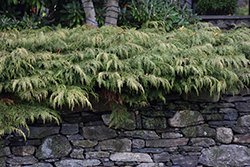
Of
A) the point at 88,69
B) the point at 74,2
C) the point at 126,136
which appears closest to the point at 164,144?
the point at 126,136

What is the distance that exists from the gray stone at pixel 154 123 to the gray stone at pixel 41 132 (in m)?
1.10

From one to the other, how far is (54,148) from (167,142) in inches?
55.5

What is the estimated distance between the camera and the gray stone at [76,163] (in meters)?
2.54

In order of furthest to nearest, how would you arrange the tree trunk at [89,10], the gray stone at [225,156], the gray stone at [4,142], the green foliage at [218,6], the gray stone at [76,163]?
the green foliage at [218,6], the tree trunk at [89,10], the gray stone at [225,156], the gray stone at [76,163], the gray stone at [4,142]

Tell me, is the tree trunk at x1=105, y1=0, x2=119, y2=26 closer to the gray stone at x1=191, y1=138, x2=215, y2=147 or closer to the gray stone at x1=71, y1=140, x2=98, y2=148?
the gray stone at x1=71, y1=140, x2=98, y2=148

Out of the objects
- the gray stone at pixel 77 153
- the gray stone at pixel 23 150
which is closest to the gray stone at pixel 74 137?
the gray stone at pixel 77 153

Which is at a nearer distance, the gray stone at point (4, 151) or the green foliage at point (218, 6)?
the gray stone at point (4, 151)

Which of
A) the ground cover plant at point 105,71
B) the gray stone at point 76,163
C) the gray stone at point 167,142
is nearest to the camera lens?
the ground cover plant at point 105,71

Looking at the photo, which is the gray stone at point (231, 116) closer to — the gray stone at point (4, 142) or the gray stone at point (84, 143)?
the gray stone at point (84, 143)

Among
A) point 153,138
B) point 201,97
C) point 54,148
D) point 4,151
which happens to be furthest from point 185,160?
point 4,151

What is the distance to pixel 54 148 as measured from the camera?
2.51m

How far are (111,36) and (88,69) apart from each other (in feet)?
2.28

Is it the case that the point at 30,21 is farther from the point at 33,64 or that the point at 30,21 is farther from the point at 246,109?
the point at 246,109

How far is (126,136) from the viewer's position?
263cm
